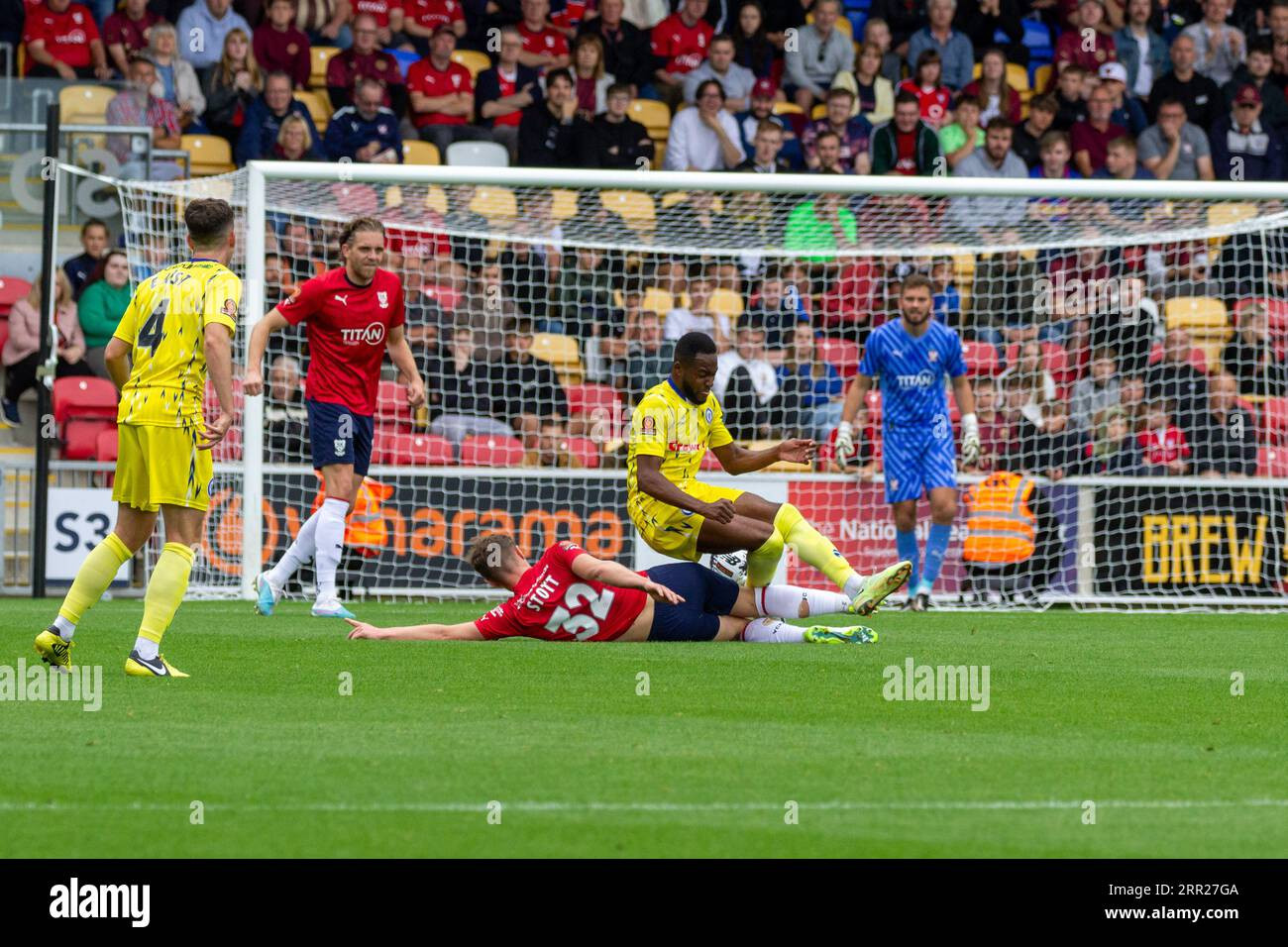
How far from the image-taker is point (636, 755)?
6.04m

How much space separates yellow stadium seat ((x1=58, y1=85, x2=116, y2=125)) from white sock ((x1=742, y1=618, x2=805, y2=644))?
869cm

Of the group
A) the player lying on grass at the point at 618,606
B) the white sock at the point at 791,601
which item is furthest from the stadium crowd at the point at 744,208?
the player lying on grass at the point at 618,606

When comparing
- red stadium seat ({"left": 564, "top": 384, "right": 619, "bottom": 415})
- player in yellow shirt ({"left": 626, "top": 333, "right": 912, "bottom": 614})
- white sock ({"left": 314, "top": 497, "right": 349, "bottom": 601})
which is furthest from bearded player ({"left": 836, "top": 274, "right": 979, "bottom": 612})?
white sock ({"left": 314, "top": 497, "right": 349, "bottom": 601})

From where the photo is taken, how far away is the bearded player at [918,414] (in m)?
13.5

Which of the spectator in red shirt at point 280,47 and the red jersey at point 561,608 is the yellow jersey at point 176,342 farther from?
the spectator in red shirt at point 280,47

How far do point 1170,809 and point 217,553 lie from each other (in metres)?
10.5

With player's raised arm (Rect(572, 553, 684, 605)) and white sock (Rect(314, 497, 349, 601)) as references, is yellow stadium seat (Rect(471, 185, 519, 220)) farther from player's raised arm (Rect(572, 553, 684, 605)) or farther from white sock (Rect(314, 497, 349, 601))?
player's raised arm (Rect(572, 553, 684, 605))

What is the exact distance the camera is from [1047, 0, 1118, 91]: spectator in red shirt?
2083 centimetres

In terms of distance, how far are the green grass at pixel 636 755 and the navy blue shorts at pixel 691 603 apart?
0.21m

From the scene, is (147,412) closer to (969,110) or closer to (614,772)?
(614,772)
